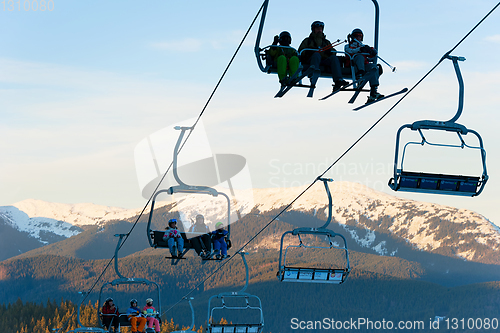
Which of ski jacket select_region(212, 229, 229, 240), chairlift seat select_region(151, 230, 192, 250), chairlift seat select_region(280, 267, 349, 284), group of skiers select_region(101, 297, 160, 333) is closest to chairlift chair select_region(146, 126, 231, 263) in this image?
chairlift seat select_region(151, 230, 192, 250)

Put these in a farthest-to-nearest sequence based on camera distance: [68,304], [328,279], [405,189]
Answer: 1. [68,304]
2. [328,279]
3. [405,189]

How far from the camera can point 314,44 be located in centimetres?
1616

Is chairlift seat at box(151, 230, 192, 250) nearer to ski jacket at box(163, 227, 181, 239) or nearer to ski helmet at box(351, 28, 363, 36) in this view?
ski jacket at box(163, 227, 181, 239)

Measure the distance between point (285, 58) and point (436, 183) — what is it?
4.61 meters

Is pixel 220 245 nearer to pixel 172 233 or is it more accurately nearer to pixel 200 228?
pixel 200 228

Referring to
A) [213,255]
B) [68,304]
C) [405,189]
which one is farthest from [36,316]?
[405,189]

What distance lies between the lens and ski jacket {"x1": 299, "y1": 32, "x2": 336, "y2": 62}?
15.9 meters

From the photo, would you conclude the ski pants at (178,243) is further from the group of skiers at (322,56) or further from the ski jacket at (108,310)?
the group of skiers at (322,56)

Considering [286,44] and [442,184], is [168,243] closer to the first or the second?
[286,44]

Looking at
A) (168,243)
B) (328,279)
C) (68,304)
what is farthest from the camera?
(68,304)

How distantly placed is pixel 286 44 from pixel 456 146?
4.90m

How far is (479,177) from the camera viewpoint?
12984mm

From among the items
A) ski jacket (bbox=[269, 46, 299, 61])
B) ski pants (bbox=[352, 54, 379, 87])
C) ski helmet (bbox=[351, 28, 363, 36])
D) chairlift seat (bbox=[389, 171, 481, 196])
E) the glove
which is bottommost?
chairlift seat (bbox=[389, 171, 481, 196])

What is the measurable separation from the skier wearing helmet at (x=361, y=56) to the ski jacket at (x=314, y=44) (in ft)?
1.49
